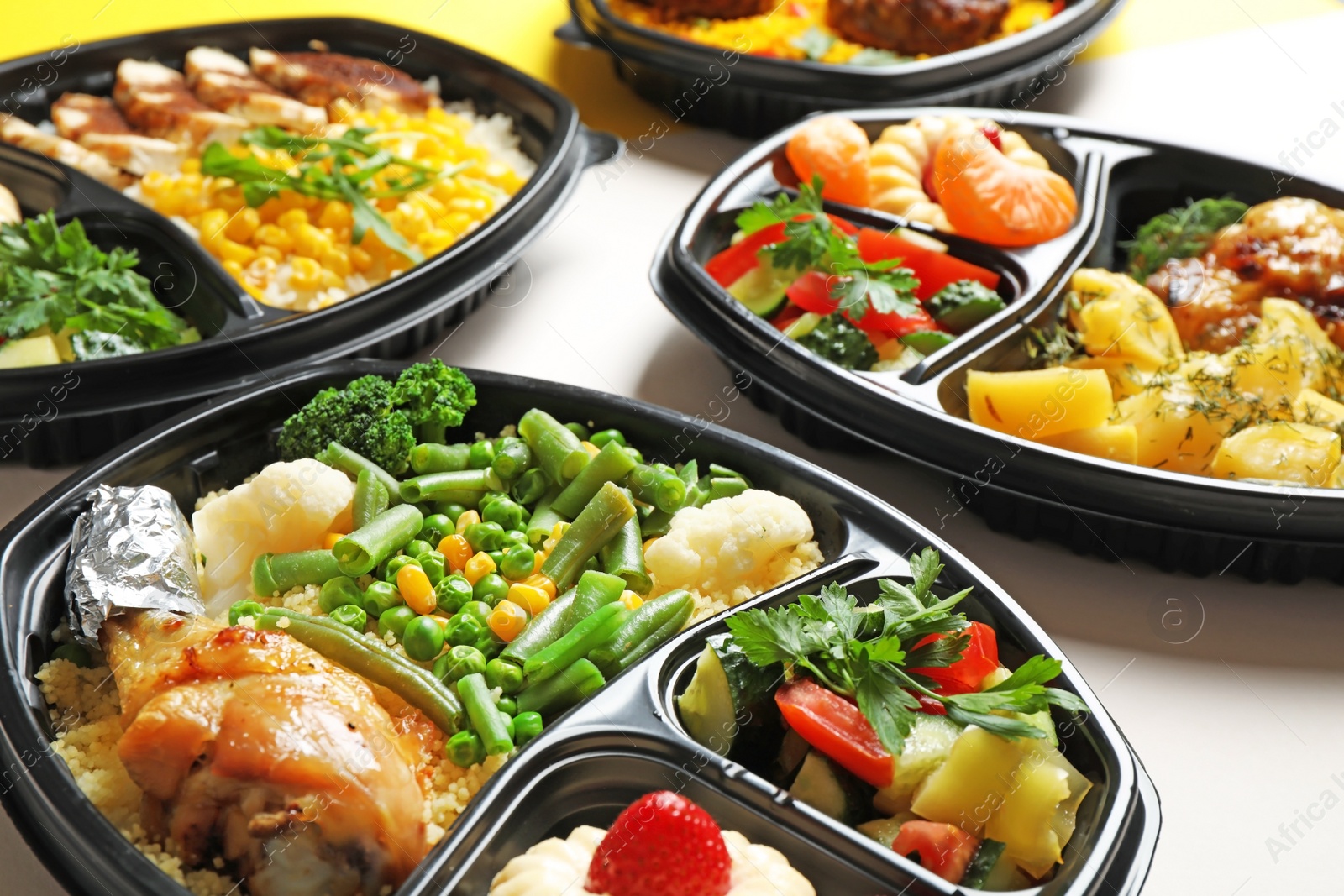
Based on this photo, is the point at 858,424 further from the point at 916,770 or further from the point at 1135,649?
the point at 916,770

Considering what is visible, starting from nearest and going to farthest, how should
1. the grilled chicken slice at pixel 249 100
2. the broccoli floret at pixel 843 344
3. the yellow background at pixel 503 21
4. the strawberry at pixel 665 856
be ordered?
the strawberry at pixel 665 856
the broccoli floret at pixel 843 344
the grilled chicken slice at pixel 249 100
the yellow background at pixel 503 21

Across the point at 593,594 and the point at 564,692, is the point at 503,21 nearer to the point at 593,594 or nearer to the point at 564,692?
the point at 593,594

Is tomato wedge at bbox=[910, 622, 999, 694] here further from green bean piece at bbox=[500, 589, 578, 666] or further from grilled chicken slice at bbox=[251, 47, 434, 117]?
grilled chicken slice at bbox=[251, 47, 434, 117]

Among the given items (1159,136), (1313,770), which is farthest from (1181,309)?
(1313,770)

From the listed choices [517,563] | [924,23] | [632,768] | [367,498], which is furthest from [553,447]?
[924,23]

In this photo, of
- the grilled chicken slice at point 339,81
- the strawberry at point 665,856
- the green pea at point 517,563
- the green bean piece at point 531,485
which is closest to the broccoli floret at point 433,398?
the green bean piece at point 531,485

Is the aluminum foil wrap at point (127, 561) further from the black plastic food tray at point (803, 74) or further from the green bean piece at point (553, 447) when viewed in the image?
the black plastic food tray at point (803, 74)
